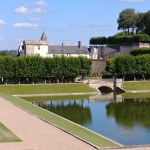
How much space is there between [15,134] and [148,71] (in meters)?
47.2

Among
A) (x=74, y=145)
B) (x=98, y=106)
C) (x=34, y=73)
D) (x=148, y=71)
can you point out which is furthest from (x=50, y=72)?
(x=74, y=145)

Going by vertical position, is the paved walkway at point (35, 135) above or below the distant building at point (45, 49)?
below

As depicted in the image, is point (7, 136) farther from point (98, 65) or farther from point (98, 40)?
point (98, 40)

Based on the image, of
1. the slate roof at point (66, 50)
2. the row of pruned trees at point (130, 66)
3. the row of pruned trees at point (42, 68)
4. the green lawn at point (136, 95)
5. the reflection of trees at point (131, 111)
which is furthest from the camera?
the slate roof at point (66, 50)

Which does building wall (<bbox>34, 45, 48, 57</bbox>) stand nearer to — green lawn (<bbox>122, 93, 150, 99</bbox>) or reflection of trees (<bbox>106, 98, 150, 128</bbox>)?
green lawn (<bbox>122, 93, 150, 99</bbox>)

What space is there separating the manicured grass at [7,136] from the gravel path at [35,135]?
35 cm

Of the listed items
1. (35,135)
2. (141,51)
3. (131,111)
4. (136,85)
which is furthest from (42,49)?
(35,135)

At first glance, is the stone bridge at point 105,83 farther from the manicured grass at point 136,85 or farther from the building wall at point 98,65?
the building wall at point 98,65

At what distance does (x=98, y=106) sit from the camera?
45062mm

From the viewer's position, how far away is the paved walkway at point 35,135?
20.7m

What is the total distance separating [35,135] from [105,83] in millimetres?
39555

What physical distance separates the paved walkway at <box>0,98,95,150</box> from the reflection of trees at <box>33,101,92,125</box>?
15.5 feet

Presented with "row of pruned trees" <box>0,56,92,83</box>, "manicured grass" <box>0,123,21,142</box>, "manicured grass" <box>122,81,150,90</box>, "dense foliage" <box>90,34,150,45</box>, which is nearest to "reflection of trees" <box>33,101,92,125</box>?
"manicured grass" <box>0,123,21,142</box>

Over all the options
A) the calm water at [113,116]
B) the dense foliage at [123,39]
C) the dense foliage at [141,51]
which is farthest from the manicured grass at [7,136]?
the dense foliage at [123,39]
